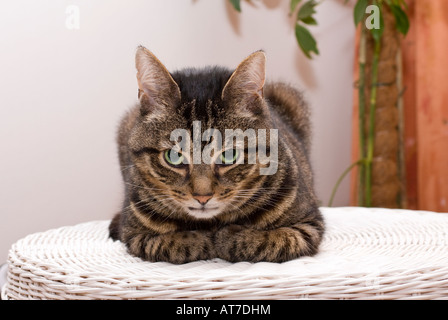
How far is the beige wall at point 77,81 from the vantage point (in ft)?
5.09

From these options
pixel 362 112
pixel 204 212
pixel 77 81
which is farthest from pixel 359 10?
pixel 204 212

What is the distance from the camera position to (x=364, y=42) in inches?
93.7

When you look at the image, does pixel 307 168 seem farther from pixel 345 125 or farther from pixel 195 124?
pixel 345 125

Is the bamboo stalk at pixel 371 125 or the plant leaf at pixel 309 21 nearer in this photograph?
the plant leaf at pixel 309 21

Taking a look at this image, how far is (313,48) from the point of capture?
2.13m

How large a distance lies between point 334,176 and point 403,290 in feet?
5.55

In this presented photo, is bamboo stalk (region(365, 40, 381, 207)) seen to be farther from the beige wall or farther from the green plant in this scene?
the beige wall

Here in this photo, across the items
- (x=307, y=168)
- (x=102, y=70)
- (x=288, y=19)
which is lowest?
(x=307, y=168)

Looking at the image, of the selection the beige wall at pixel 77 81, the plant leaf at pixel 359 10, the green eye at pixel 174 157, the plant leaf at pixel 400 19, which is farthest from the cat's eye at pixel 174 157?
the plant leaf at pixel 400 19

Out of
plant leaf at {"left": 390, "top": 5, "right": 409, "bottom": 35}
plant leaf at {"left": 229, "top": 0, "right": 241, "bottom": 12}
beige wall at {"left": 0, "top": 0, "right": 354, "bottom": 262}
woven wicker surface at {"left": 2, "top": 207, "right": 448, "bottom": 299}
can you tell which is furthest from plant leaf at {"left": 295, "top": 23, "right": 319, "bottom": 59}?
woven wicker surface at {"left": 2, "top": 207, "right": 448, "bottom": 299}

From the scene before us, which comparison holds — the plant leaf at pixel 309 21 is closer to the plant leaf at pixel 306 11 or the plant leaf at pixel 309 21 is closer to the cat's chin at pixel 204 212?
the plant leaf at pixel 306 11

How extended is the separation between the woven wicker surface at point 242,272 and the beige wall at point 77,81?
28 centimetres
